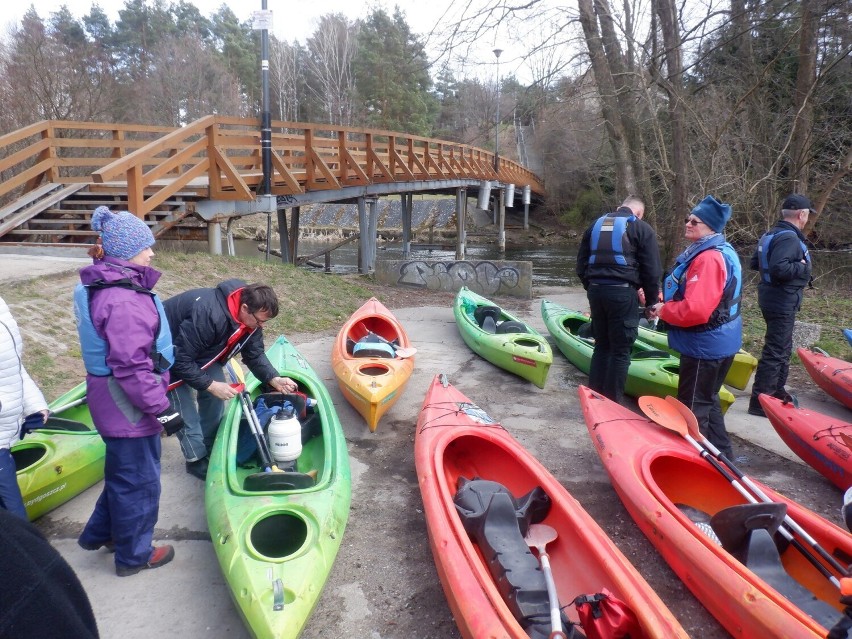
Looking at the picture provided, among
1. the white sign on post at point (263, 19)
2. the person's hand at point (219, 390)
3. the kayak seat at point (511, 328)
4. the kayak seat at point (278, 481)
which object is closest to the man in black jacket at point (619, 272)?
the kayak seat at point (511, 328)

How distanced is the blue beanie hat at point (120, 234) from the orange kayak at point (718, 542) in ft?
9.48

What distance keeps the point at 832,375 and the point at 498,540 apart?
4.54 meters

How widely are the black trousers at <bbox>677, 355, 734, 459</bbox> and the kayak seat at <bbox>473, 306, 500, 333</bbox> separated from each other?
3584mm

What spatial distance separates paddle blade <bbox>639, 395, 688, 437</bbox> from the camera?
12.3 ft

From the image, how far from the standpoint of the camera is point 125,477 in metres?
2.61

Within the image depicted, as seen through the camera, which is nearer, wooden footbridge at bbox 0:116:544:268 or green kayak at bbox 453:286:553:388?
green kayak at bbox 453:286:553:388

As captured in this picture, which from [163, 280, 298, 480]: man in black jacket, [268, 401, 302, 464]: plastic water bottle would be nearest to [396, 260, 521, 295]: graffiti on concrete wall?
[163, 280, 298, 480]: man in black jacket

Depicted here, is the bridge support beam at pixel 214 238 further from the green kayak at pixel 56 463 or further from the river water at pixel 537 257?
the green kayak at pixel 56 463

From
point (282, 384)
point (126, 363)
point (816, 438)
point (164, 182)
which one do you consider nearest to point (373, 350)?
point (282, 384)

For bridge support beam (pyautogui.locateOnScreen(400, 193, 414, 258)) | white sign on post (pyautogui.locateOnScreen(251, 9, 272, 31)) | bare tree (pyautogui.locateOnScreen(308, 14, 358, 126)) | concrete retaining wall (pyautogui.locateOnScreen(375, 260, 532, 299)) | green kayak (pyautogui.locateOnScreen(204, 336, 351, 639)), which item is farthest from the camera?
bare tree (pyautogui.locateOnScreen(308, 14, 358, 126))

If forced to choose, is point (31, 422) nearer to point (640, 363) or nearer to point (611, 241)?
point (611, 241)

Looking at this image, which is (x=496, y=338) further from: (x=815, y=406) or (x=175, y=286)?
(x=175, y=286)

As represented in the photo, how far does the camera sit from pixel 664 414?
3863 millimetres

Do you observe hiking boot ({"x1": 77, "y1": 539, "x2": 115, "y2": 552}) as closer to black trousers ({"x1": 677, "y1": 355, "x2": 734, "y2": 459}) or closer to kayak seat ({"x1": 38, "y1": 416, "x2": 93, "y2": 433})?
kayak seat ({"x1": 38, "y1": 416, "x2": 93, "y2": 433})
